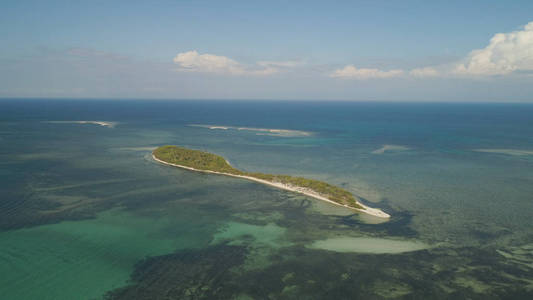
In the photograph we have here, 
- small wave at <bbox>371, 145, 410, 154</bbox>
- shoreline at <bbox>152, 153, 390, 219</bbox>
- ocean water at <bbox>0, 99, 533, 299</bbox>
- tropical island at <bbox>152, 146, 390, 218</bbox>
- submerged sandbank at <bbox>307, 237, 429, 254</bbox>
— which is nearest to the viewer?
ocean water at <bbox>0, 99, 533, 299</bbox>

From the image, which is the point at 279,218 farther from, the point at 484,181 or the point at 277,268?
the point at 484,181

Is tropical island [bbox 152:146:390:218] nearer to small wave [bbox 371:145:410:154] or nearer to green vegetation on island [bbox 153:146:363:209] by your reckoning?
green vegetation on island [bbox 153:146:363:209]

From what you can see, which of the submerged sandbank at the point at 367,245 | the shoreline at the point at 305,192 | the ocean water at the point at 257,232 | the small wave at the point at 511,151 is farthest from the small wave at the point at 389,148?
the submerged sandbank at the point at 367,245

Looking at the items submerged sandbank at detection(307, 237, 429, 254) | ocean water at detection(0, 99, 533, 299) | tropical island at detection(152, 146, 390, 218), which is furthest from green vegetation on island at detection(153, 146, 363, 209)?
submerged sandbank at detection(307, 237, 429, 254)

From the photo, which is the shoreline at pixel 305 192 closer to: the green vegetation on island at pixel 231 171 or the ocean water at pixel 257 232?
the green vegetation on island at pixel 231 171

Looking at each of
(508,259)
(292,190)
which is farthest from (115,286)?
(508,259)

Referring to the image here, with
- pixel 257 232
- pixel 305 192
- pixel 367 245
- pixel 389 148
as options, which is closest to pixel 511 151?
pixel 389 148

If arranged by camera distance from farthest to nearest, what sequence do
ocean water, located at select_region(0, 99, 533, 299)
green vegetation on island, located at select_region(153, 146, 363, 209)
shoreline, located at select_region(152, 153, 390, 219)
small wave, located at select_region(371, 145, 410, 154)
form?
1. small wave, located at select_region(371, 145, 410, 154)
2. green vegetation on island, located at select_region(153, 146, 363, 209)
3. shoreline, located at select_region(152, 153, 390, 219)
4. ocean water, located at select_region(0, 99, 533, 299)
